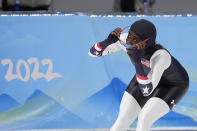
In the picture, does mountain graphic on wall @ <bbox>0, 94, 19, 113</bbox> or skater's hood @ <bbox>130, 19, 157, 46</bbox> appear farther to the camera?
mountain graphic on wall @ <bbox>0, 94, 19, 113</bbox>

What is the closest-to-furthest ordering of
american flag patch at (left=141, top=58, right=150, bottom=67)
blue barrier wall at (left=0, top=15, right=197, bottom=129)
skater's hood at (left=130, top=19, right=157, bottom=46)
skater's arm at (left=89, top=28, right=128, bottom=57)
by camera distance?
skater's hood at (left=130, top=19, right=157, bottom=46) → american flag patch at (left=141, top=58, right=150, bottom=67) → skater's arm at (left=89, top=28, right=128, bottom=57) → blue barrier wall at (left=0, top=15, right=197, bottom=129)

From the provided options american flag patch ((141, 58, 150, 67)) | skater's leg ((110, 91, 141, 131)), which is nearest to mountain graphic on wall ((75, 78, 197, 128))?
skater's leg ((110, 91, 141, 131))

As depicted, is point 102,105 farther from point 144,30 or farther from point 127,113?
point 144,30

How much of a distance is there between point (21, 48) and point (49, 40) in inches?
12.8

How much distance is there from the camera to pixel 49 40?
5.96m

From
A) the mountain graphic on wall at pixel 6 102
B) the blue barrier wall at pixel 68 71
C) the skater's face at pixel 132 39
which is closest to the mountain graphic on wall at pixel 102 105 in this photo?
the blue barrier wall at pixel 68 71

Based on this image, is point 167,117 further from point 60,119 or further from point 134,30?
point 134,30

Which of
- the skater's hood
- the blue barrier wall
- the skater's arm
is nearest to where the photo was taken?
the skater's hood

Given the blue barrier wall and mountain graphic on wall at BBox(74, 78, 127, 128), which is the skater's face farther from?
mountain graphic on wall at BBox(74, 78, 127, 128)

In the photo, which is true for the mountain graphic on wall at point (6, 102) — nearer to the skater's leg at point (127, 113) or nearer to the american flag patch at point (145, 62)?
the skater's leg at point (127, 113)

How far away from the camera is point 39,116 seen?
602 centimetres

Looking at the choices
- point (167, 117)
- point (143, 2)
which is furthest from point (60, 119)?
point (143, 2)

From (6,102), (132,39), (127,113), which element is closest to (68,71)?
(6,102)

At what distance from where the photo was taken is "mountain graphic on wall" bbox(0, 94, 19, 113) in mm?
5930
